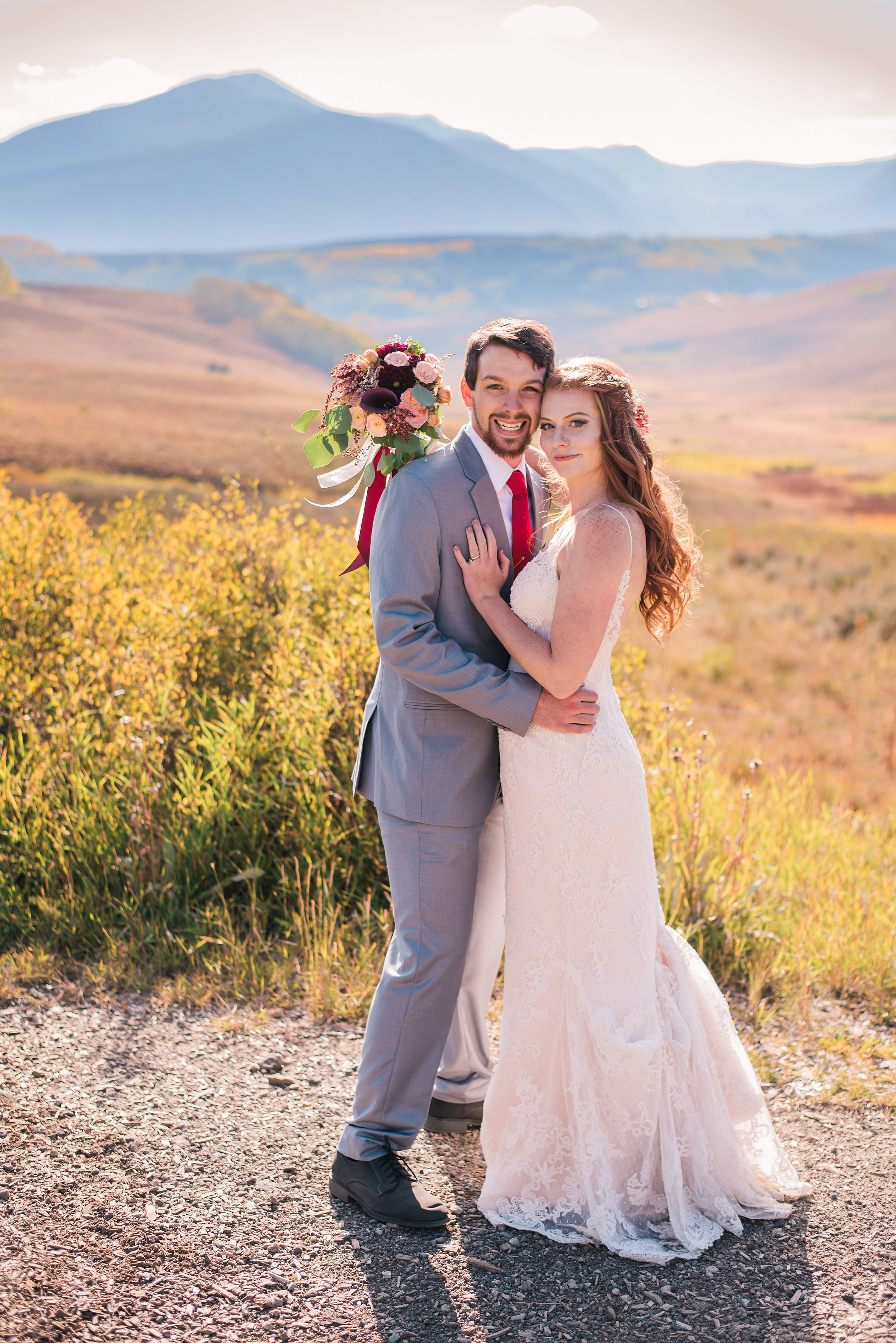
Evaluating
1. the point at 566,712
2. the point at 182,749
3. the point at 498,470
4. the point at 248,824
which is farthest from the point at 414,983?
the point at 182,749

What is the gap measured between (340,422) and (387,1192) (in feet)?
7.35

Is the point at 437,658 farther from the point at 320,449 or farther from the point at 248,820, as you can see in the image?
the point at 248,820

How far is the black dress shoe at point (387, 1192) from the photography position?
9.28 feet

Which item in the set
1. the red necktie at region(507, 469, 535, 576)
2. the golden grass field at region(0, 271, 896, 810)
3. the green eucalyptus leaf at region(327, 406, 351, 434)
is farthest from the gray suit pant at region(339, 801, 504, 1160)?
the green eucalyptus leaf at region(327, 406, 351, 434)

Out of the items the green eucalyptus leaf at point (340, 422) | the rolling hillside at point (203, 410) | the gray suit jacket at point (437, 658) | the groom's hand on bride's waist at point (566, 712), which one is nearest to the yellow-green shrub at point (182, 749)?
the rolling hillside at point (203, 410)

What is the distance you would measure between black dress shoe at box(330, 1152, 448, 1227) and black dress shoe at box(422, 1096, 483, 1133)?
16.4 inches

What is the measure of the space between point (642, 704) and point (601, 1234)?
3.55 metres

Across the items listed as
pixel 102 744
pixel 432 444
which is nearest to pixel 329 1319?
pixel 432 444

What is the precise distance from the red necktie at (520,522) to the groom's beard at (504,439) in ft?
0.34

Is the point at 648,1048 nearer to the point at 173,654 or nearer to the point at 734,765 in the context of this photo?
the point at 173,654

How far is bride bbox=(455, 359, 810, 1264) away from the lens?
9.07 ft

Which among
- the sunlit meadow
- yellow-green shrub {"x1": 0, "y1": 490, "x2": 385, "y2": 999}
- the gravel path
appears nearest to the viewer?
the gravel path

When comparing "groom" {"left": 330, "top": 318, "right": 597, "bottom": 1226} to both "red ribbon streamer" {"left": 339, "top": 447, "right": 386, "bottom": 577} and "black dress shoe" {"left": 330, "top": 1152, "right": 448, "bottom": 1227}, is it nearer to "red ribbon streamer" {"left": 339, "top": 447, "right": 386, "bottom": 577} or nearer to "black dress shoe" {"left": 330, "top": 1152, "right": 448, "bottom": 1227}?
"black dress shoe" {"left": 330, "top": 1152, "right": 448, "bottom": 1227}

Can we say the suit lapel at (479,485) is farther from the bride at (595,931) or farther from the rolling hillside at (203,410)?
the rolling hillside at (203,410)
